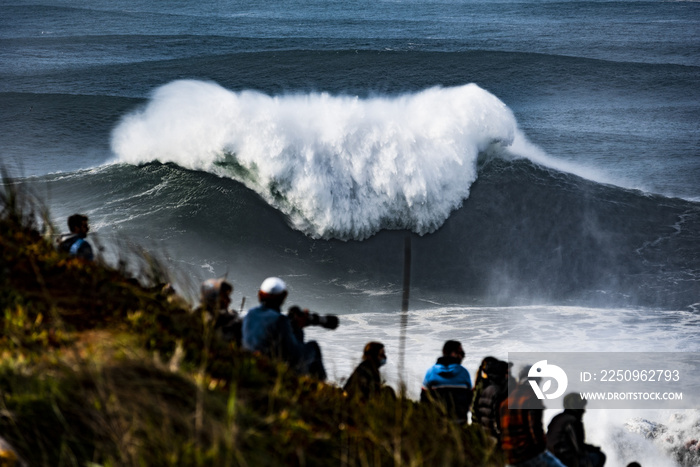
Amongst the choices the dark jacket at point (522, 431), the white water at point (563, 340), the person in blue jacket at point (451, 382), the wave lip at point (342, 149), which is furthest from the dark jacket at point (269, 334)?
the wave lip at point (342, 149)

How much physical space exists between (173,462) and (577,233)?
16135 millimetres

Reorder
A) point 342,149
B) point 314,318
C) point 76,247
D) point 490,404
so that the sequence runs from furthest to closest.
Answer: point 342,149
point 76,247
point 490,404
point 314,318

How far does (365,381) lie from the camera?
444 centimetres

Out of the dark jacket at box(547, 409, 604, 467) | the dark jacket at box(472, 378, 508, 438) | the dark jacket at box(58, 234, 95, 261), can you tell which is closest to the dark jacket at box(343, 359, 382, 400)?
the dark jacket at box(472, 378, 508, 438)

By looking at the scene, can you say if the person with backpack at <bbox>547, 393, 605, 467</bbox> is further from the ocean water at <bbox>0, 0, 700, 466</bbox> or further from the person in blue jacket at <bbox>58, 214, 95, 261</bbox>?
the person in blue jacket at <bbox>58, 214, 95, 261</bbox>

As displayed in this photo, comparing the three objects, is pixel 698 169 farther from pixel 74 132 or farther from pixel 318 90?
pixel 74 132

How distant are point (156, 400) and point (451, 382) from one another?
237 cm

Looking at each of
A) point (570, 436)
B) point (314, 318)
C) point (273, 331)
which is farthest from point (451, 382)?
point (273, 331)

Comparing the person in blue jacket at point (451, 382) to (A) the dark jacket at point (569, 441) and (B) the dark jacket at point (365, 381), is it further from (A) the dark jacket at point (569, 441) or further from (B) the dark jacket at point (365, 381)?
(A) the dark jacket at point (569, 441)

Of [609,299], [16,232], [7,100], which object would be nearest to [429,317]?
[609,299]

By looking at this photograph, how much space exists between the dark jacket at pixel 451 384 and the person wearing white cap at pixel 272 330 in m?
1.07

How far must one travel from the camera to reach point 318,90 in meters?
34.3

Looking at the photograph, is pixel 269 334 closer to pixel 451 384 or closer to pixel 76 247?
pixel 451 384

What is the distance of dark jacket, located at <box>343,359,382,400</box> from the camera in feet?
14.0
